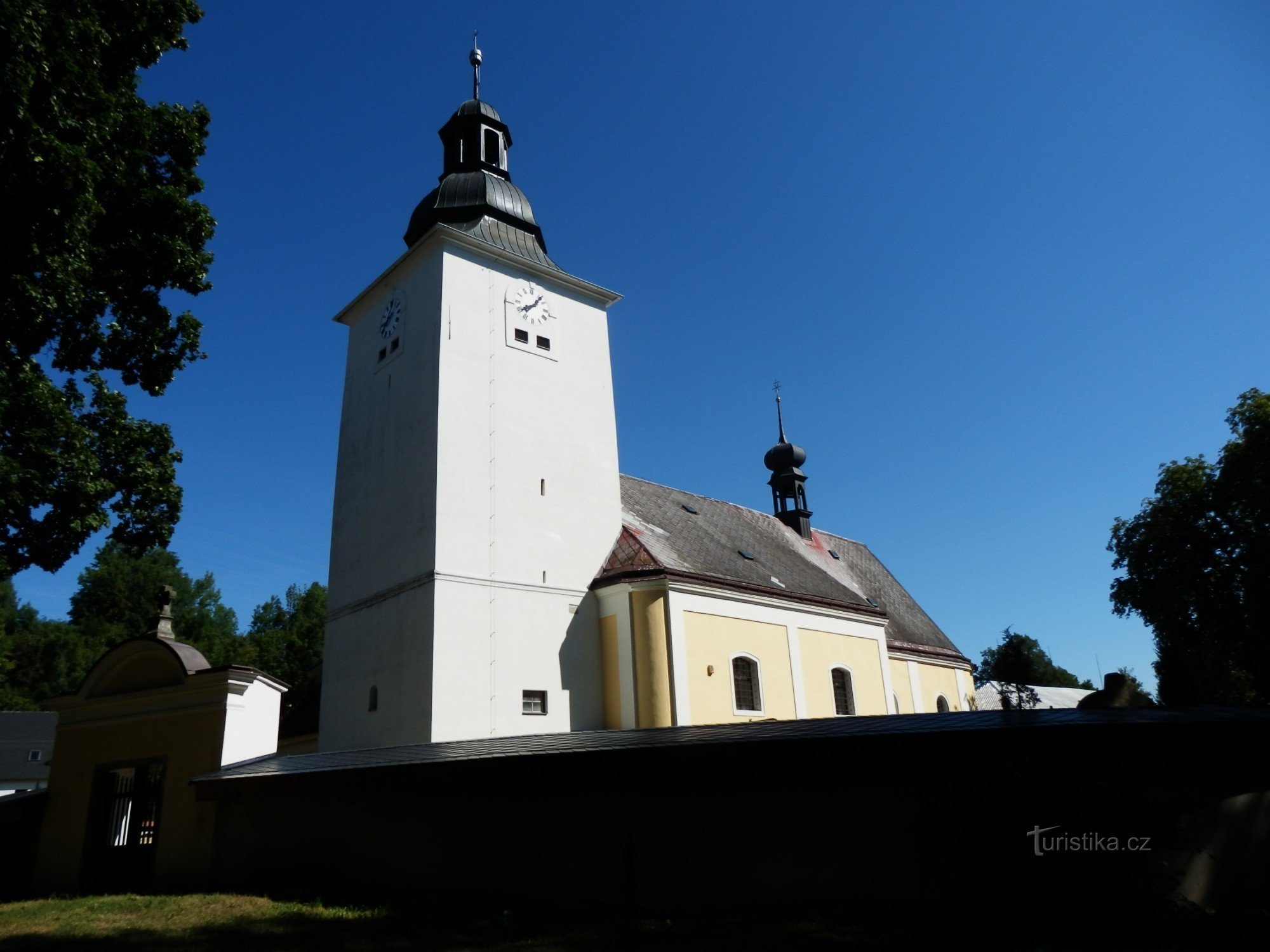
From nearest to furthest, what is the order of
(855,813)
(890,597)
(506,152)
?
1. (855,813)
2. (506,152)
3. (890,597)

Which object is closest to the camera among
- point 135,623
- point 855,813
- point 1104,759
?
point 1104,759

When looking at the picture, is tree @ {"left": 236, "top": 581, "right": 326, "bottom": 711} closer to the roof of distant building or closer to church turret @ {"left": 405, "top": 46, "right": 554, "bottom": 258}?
church turret @ {"left": 405, "top": 46, "right": 554, "bottom": 258}

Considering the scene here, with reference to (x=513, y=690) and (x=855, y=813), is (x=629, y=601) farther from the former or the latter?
(x=855, y=813)

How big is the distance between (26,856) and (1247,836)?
1652 centimetres

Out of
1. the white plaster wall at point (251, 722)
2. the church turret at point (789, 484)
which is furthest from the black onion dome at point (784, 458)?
the white plaster wall at point (251, 722)

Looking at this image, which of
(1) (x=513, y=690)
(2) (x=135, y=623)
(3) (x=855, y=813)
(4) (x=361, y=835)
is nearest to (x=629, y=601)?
(1) (x=513, y=690)

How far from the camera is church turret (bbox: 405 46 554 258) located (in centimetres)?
2166

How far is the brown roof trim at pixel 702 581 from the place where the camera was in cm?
1895

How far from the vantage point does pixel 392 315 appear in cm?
2130

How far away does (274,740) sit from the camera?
13422 millimetres

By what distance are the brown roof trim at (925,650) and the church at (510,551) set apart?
2.79 metres

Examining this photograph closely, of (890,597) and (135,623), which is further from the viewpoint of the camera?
(135,623)

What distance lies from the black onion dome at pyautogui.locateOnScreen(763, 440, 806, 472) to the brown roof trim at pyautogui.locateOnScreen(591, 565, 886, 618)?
10283 mm

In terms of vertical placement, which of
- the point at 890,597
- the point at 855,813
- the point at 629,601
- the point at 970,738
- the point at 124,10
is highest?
the point at 124,10
